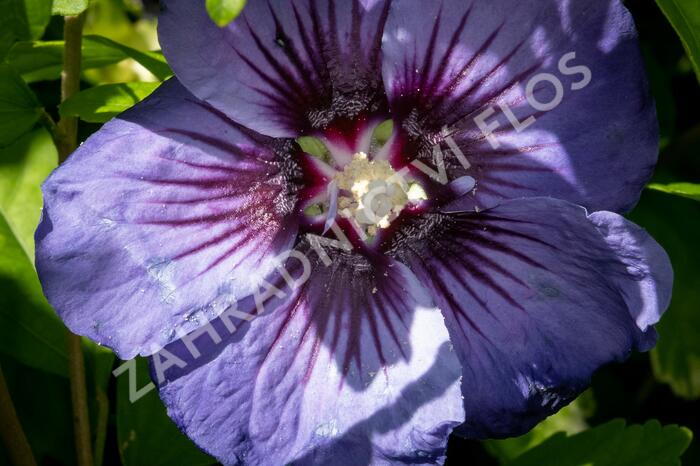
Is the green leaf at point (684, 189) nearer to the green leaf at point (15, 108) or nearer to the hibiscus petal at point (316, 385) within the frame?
the hibiscus petal at point (316, 385)

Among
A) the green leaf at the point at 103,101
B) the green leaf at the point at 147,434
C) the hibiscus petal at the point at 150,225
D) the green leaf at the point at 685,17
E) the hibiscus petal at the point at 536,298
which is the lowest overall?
the hibiscus petal at the point at 536,298

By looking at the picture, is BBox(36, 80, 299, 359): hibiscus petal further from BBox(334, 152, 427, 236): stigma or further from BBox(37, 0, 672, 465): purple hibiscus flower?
BBox(334, 152, 427, 236): stigma

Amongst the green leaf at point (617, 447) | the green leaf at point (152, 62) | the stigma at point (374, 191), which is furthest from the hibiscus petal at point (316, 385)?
the green leaf at point (617, 447)

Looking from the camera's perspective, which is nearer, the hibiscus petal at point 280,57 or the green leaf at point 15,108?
the hibiscus petal at point 280,57

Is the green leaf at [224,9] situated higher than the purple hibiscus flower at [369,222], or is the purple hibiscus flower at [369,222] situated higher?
the green leaf at [224,9]

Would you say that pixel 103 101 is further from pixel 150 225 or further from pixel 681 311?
pixel 681 311

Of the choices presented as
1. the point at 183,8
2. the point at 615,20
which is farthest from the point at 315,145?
the point at 615,20

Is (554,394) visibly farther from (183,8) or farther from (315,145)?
(183,8)

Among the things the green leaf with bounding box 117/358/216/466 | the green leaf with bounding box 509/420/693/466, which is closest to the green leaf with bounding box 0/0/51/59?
the green leaf with bounding box 117/358/216/466
